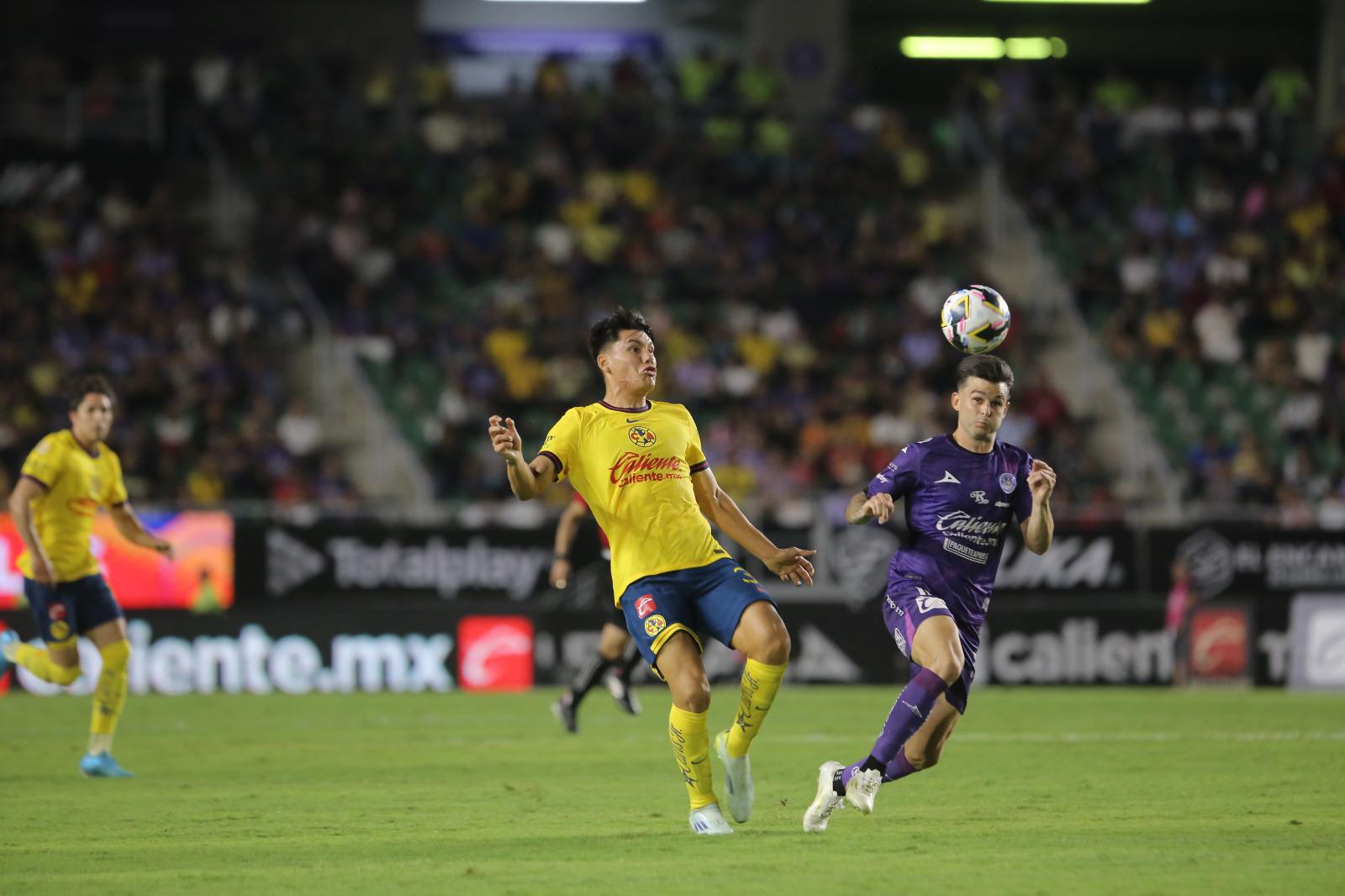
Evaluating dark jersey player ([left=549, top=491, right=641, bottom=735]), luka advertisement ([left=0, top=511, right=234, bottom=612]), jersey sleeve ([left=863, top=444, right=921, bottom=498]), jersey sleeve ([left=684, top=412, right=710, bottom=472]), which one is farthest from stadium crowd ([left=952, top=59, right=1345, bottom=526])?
jersey sleeve ([left=684, top=412, right=710, bottom=472])

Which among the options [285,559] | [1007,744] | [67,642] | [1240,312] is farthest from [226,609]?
[1240,312]

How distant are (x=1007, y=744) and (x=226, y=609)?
957 cm

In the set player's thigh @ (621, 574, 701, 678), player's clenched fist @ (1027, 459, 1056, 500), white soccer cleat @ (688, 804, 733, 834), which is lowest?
white soccer cleat @ (688, 804, 733, 834)

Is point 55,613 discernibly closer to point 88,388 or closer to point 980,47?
point 88,388

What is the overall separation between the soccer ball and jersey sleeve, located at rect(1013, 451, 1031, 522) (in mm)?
1390

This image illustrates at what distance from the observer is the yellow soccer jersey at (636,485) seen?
27.6 ft

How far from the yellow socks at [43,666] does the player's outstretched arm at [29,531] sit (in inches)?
25.5

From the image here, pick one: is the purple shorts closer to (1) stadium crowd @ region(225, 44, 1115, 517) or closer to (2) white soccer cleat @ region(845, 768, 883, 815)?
(2) white soccer cleat @ region(845, 768, 883, 815)

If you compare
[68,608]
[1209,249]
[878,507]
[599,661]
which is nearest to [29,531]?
[68,608]

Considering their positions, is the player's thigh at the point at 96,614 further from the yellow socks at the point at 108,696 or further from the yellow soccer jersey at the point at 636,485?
the yellow soccer jersey at the point at 636,485

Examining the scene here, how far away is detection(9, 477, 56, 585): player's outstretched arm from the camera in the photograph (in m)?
11.4

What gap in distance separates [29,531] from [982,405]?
20.5ft

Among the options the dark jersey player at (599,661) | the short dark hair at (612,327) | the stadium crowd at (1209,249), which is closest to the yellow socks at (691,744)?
the short dark hair at (612,327)

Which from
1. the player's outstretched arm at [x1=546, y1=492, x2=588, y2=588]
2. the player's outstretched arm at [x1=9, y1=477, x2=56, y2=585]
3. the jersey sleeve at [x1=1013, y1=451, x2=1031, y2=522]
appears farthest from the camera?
the player's outstretched arm at [x1=546, y1=492, x2=588, y2=588]
